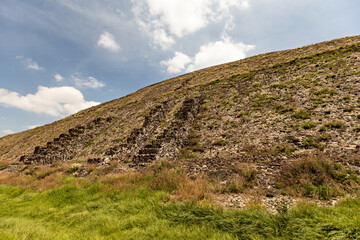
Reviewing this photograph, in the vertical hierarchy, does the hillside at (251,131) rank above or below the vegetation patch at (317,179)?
above

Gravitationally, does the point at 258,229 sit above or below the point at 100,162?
below

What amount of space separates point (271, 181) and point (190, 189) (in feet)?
14.6

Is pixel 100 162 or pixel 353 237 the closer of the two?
pixel 353 237

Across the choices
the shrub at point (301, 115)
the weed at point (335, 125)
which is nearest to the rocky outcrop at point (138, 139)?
the shrub at point (301, 115)

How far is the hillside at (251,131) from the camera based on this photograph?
11.0 metres

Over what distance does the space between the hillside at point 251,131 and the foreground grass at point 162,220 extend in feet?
A: 9.53

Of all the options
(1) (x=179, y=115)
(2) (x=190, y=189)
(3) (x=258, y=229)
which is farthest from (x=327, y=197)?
(1) (x=179, y=115)

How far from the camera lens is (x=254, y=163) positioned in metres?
11.4

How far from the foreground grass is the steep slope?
382 centimetres

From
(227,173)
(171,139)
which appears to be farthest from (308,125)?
(171,139)

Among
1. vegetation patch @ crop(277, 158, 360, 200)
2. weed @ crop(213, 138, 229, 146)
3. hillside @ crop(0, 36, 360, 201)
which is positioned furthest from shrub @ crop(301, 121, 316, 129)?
weed @ crop(213, 138, 229, 146)

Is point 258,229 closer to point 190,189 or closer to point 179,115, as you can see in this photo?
point 190,189

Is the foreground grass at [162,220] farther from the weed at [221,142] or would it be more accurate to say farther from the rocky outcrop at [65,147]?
the rocky outcrop at [65,147]

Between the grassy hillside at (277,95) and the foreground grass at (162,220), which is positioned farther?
the grassy hillside at (277,95)
